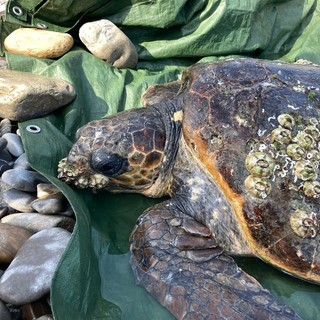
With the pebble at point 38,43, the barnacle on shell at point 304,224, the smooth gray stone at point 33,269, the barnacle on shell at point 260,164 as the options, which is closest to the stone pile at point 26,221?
the smooth gray stone at point 33,269

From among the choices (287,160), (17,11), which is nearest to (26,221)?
(287,160)

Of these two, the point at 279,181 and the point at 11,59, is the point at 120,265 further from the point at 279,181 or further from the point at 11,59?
the point at 11,59

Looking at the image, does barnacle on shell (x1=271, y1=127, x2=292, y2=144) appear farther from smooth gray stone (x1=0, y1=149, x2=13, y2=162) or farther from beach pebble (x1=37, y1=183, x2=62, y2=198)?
smooth gray stone (x1=0, y1=149, x2=13, y2=162)

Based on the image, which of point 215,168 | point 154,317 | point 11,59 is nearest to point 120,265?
point 154,317

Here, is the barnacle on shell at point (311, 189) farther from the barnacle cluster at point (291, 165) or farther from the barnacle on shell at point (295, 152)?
the barnacle on shell at point (295, 152)

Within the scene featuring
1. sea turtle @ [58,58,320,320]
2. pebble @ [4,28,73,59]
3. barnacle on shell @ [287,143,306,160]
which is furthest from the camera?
pebble @ [4,28,73,59]

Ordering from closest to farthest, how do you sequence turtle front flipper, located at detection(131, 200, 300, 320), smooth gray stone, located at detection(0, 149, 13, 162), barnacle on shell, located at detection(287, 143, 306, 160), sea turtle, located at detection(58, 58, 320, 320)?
turtle front flipper, located at detection(131, 200, 300, 320)
sea turtle, located at detection(58, 58, 320, 320)
barnacle on shell, located at detection(287, 143, 306, 160)
smooth gray stone, located at detection(0, 149, 13, 162)

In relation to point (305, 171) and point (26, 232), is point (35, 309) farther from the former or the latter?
point (305, 171)

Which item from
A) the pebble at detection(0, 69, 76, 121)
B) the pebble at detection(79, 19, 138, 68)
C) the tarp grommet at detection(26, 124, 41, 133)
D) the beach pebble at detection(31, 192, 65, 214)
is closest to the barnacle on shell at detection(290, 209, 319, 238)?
the beach pebble at detection(31, 192, 65, 214)
